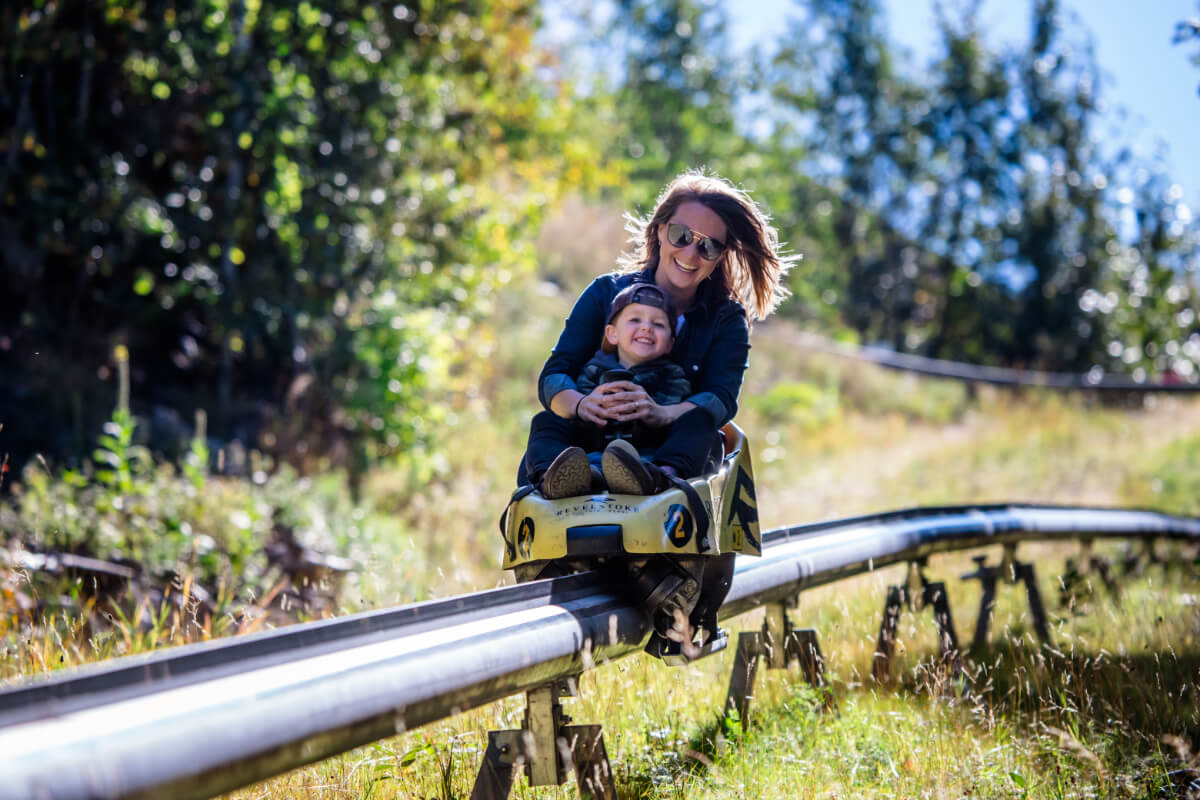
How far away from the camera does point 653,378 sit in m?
4.02

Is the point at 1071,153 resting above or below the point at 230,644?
above

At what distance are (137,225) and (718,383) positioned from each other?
24.6ft

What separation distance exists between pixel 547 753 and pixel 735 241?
2.25 m

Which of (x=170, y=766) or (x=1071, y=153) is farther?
(x=1071, y=153)

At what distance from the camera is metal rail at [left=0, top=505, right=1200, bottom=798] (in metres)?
1.64

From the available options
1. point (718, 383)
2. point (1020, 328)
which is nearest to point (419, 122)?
point (718, 383)

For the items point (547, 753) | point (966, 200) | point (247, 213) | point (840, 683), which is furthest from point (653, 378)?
point (966, 200)

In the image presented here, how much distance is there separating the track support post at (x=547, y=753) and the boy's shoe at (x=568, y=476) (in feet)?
2.00

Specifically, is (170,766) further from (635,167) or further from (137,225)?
(635,167)

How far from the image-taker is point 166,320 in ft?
36.0

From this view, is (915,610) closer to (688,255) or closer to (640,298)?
(688,255)

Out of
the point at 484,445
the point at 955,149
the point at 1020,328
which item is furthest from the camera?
the point at 955,149

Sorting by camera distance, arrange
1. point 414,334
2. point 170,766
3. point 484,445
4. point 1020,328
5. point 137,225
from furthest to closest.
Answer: point 1020,328 < point 484,445 < point 414,334 < point 137,225 < point 170,766

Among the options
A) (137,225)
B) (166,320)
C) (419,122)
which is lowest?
(166,320)
